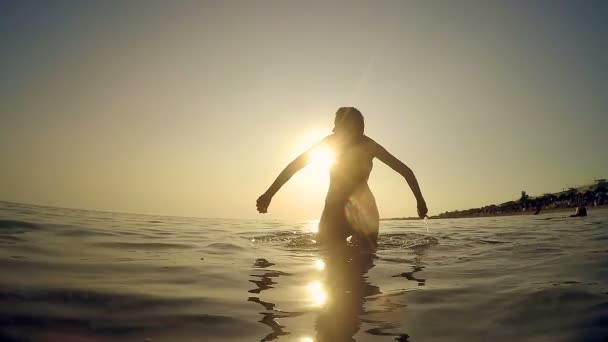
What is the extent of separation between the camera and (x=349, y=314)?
2635 millimetres

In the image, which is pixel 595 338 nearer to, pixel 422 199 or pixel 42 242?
pixel 422 199

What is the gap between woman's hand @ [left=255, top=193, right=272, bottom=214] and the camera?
22.5 feet

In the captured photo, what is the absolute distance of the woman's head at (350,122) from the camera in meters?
6.75

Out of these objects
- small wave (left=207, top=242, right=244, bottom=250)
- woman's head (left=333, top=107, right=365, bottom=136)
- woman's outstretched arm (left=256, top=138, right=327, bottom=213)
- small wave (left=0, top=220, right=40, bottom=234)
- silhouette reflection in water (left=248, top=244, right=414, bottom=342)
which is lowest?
small wave (left=207, top=242, right=244, bottom=250)

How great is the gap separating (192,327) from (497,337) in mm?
1892

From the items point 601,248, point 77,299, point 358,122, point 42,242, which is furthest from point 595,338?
point 42,242

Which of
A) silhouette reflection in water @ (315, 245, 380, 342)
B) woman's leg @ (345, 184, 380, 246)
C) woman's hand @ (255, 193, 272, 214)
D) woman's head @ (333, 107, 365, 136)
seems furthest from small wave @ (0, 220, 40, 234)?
woman's head @ (333, 107, 365, 136)

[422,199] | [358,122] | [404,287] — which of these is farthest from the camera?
[422,199]

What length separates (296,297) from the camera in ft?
10.3

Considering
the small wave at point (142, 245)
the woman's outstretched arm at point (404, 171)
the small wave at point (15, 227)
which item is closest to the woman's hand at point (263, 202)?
the small wave at point (142, 245)

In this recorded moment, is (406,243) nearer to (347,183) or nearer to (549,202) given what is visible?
(347,183)

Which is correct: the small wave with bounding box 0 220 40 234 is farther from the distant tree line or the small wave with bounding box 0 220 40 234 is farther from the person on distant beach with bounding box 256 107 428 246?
the distant tree line

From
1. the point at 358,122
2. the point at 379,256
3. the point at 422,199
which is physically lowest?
the point at 379,256

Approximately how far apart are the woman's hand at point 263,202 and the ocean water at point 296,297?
1569 mm
